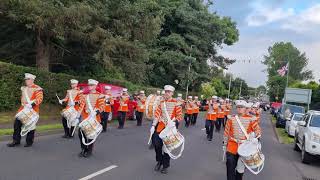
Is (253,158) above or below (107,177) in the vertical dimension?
above

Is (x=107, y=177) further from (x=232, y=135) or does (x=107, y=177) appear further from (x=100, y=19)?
(x=100, y=19)

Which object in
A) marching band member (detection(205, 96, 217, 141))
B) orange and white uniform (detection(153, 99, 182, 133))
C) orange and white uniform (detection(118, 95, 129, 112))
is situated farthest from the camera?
orange and white uniform (detection(118, 95, 129, 112))

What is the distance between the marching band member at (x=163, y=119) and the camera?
10.2 m

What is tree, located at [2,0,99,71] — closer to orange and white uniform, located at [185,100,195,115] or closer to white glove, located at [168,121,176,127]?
orange and white uniform, located at [185,100,195,115]

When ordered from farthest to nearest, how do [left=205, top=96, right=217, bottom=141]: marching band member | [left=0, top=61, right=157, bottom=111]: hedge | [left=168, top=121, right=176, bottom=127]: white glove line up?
[left=0, top=61, right=157, bottom=111]: hedge, [left=205, top=96, right=217, bottom=141]: marching band member, [left=168, top=121, right=176, bottom=127]: white glove

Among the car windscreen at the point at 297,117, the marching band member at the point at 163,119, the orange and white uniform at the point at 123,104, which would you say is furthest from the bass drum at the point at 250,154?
the car windscreen at the point at 297,117

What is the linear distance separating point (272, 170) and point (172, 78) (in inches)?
1711

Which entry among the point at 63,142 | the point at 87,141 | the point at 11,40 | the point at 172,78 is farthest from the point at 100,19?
the point at 172,78

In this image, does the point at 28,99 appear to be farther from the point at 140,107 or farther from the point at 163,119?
the point at 140,107

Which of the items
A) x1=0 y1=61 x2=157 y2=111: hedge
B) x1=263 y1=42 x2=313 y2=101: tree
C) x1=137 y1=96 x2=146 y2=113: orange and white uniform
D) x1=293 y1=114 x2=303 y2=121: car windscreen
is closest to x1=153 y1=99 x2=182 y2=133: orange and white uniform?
x1=0 y1=61 x2=157 y2=111: hedge

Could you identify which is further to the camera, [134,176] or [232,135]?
[134,176]

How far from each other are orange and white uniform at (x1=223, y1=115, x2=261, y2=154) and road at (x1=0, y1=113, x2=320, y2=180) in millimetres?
1734

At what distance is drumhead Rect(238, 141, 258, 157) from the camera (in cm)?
820

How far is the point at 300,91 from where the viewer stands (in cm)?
4681
